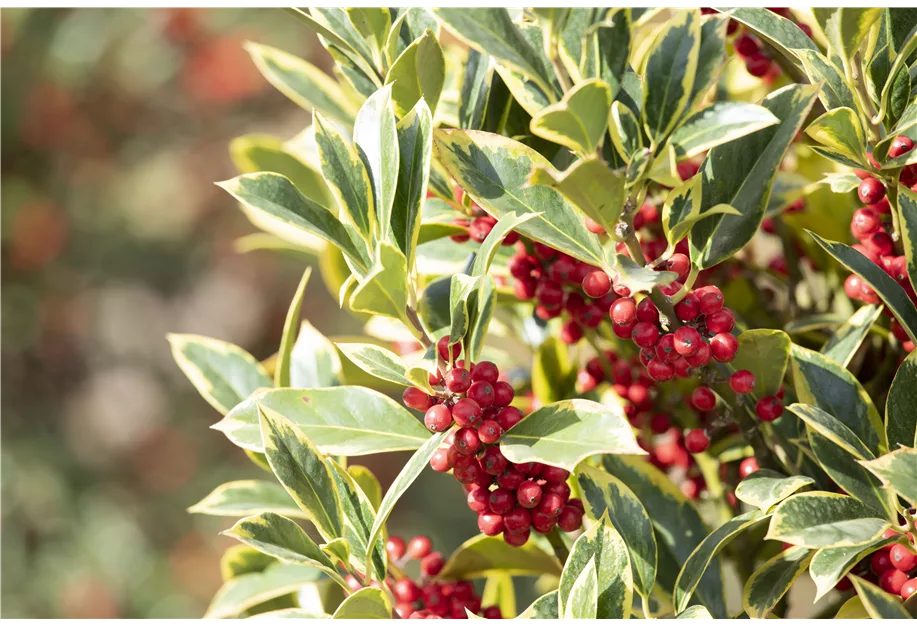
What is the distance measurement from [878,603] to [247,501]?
0.39m

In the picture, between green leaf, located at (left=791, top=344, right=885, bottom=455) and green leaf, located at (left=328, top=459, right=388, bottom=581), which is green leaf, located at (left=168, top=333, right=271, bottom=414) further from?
green leaf, located at (left=791, top=344, right=885, bottom=455)

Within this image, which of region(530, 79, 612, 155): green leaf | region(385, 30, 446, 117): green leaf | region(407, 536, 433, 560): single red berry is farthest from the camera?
region(407, 536, 433, 560): single red berry

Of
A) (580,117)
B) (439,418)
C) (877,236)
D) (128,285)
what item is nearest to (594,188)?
(580,117)

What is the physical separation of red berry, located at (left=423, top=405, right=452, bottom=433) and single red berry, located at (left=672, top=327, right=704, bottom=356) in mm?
119

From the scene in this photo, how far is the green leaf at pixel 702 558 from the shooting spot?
1.46ft

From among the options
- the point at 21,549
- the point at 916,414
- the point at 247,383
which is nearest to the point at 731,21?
the point at 916,414

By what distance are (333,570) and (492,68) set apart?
30cm

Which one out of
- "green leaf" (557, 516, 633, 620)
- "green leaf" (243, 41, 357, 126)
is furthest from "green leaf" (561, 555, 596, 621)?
"green leaf" (243, 41, 357, 126)

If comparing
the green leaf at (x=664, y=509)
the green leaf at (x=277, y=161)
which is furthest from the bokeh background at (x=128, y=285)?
the green leaf at (x=664, y=509)

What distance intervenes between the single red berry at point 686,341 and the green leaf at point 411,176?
0.46 ft

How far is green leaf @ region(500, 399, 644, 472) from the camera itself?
386 mm

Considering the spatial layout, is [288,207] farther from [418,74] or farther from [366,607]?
[366,607]

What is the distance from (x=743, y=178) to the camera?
1.47 ft

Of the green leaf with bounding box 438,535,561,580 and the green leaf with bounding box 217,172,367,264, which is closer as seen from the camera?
the green leaf with bounding box 217,172,367,264
